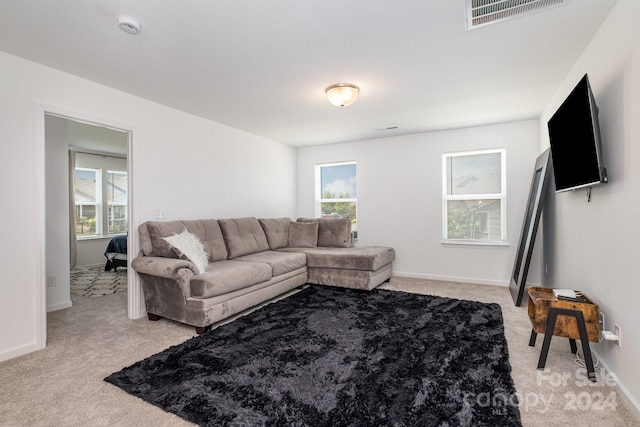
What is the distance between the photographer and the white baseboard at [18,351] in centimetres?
241

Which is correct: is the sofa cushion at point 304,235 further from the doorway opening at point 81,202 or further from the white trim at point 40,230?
the white trim at point 40,230

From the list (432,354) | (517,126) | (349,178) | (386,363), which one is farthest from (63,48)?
(517,126)

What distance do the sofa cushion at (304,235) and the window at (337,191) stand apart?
2.88 ft

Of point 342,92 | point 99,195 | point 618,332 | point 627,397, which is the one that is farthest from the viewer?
point 99,195

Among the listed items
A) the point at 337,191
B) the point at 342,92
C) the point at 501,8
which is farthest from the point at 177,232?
the point at 501,8

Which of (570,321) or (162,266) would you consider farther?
(162,266)

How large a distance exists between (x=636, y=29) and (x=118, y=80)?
388cm

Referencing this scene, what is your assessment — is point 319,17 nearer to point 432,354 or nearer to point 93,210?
point 432,354

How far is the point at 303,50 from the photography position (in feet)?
8.08

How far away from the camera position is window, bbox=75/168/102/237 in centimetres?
669

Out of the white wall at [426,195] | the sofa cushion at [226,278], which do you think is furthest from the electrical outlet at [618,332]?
the sofa cushion at [226,278]

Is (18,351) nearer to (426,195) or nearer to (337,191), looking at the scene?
(337,191)

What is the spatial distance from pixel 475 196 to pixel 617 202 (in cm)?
295

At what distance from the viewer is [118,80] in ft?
9.88
